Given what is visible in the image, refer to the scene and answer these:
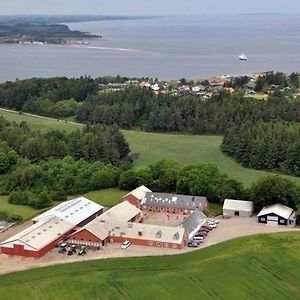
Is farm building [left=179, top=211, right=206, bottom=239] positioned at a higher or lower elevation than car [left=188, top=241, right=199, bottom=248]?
higher

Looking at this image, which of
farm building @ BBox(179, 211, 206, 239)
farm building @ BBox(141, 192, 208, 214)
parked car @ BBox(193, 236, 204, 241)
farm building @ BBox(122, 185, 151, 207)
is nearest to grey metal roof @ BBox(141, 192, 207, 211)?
farm building @ BBox(141, 192, 208, 214)

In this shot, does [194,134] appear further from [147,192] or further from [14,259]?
[14,259]

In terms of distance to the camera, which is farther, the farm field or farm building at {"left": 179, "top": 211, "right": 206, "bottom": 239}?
the farm field

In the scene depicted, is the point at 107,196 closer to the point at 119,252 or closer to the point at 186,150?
the point at 119,252

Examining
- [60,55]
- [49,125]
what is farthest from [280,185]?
[60,55]

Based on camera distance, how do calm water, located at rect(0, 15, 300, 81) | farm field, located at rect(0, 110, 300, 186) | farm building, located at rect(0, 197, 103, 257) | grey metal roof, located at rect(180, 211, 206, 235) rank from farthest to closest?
calm water, located at rect(0, 15, 300, 81) < farm field, located at rect(0, 110, 300, 186) < grey metal roof, located at rect(180, 211, 206, 235) < farm building, located at rect(0, 197, 103, 257)

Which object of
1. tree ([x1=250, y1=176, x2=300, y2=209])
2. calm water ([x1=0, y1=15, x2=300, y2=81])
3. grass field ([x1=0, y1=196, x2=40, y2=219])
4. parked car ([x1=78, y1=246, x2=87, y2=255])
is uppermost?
tree ([x1=250, y1=176, x2=300, y2=209])

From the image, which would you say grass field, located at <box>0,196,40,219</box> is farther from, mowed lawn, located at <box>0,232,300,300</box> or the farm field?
the farm field

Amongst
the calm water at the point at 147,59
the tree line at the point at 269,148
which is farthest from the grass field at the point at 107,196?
the calm water at the point at 147,59

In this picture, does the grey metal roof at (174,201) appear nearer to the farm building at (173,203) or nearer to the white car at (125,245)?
the farm building at (173,203)
